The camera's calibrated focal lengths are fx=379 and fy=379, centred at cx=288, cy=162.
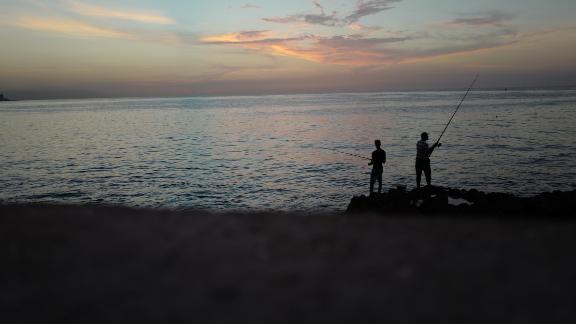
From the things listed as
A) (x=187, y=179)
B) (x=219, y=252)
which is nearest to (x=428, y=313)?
(x=219, y=252)

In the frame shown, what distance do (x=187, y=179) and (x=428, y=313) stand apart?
18.4 metres

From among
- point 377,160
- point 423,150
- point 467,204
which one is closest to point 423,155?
point 423,150

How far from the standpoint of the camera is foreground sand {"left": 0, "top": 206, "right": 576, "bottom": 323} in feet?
11.0

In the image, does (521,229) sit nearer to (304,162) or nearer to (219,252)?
(219,252)

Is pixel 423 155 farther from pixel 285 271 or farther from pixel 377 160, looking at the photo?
pixel 285 271

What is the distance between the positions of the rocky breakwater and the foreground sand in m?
5.13

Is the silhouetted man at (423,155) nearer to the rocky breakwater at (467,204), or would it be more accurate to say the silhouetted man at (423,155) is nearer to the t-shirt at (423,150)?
the t-shirt at (423,150)

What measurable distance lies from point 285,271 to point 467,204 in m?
9.15

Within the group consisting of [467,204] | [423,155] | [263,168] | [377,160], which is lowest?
[263,168]

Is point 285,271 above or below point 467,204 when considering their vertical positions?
above

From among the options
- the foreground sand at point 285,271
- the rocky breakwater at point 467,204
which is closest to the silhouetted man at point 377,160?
the rocky breakwater at point 467,204

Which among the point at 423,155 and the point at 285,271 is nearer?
the point at 285,271

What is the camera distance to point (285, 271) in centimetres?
417

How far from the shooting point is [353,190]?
17.1m
